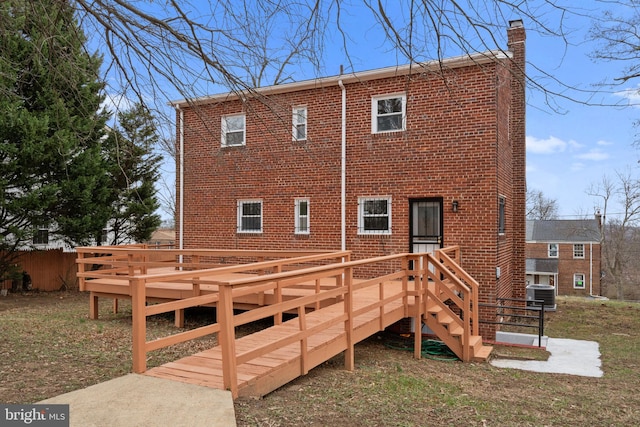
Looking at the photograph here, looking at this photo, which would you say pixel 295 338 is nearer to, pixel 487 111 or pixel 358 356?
pixel 358 356

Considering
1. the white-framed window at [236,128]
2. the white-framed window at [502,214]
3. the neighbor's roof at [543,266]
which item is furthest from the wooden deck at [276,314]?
the neighbor's roof at [543,266]

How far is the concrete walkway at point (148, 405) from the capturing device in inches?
140

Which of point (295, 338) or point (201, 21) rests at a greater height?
point (201, 21)

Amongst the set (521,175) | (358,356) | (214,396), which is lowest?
(358,356)

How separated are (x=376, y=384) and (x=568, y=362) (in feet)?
14.5

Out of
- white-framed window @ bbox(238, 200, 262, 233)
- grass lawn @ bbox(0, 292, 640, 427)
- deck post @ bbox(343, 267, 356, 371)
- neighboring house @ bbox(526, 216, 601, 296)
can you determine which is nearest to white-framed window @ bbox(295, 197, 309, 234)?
white-framed window @ bbox(238, 200, 262, 233)

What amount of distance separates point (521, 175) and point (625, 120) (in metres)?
3.78

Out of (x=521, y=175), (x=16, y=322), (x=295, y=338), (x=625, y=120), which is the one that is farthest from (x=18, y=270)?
(x=625, y=120)

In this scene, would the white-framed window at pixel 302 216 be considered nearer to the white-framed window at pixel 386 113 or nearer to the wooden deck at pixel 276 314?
the wooden deck at pixel 276 314

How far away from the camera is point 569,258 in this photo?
4200 cm

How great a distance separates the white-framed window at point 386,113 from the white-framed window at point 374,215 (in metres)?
1.74

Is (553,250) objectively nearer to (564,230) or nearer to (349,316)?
(564,230)

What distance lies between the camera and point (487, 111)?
1038 cm

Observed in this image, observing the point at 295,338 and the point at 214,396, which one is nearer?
the point at 214,396
